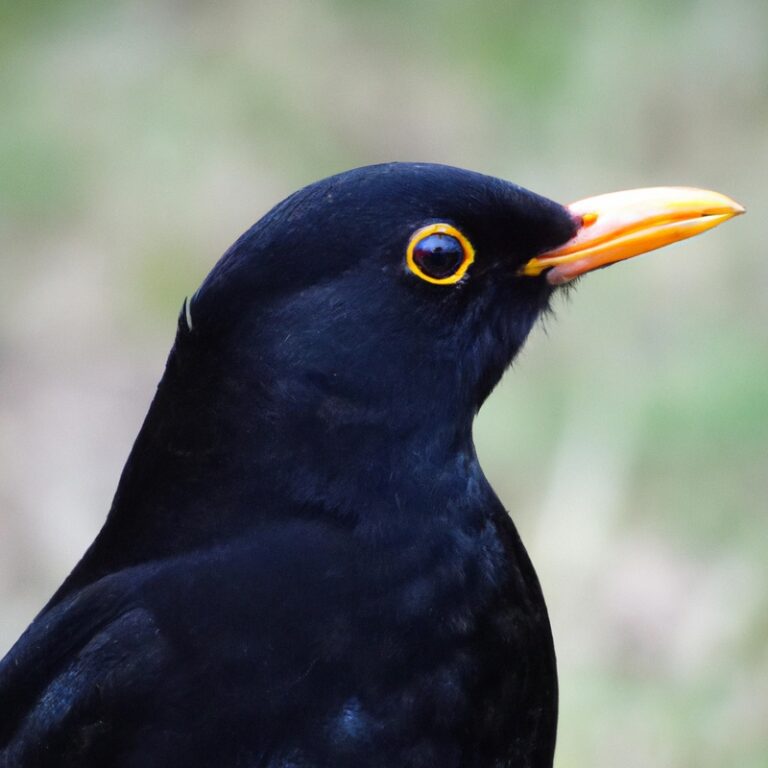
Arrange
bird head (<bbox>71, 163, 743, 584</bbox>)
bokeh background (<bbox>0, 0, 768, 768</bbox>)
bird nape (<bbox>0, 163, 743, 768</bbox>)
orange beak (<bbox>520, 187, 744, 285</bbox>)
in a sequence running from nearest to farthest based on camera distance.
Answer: bird nape (<bbox>0, 163, 743, 768</bbox>) < bird head (<bbox>71, 163, 743, 584</bbox>) < orange beak (<bbox>520, 187, 744, 285</bbox>) < bokeh background (<bbox>0, 0, 768, 768</bbox>)

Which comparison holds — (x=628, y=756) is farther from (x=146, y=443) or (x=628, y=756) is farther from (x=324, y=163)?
(x=324, y=163)

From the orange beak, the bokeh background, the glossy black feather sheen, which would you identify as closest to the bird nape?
the glossy black feather sheen

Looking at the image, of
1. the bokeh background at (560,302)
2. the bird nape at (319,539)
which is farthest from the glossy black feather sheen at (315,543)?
the bokeh background at (560,302)

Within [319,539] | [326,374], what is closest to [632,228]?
[326,374]

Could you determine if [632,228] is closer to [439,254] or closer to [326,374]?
[439,254]

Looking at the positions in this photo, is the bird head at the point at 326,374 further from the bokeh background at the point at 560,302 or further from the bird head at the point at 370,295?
the bokeh background at the point at 560,302

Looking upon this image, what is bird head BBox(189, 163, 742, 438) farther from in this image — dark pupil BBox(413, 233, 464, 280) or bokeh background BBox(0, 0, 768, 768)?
bokeh background BBox(0, 0, 768, 768)

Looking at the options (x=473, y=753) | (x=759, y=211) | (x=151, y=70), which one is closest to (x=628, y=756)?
(x=473, y=753)
